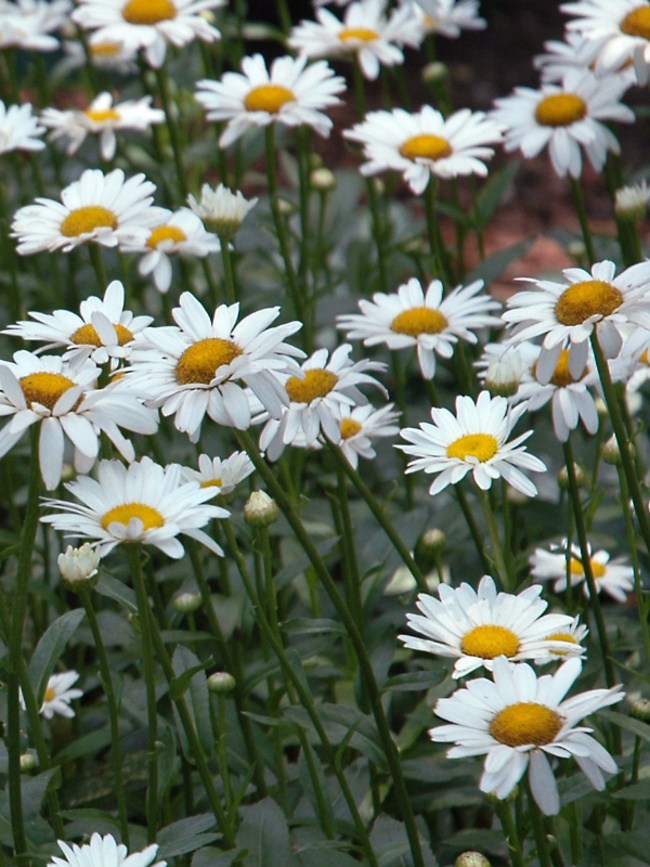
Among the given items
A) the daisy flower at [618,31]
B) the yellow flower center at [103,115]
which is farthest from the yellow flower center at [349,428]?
the yellow flower center at [103,115]

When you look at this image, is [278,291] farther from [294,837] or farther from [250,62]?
[294,837]

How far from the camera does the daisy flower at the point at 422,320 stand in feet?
5.94

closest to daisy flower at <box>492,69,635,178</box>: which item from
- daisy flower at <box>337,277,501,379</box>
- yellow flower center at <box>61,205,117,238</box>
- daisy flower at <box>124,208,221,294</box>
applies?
daisy flower at <box>337,277,501,379</box>

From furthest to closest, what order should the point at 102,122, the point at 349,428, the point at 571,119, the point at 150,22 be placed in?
the point at 102,122
the point at 150,22
the point at 571,119
the point at 349,428

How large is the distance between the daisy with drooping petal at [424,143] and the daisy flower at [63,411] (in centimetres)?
101

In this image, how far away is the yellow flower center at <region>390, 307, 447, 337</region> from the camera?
1.84m

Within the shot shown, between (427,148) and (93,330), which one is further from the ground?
(427,148)

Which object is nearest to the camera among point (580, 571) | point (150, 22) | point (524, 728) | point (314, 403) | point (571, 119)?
point (524, 728)

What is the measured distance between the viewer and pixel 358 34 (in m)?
2.67

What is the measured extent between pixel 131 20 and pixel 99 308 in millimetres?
1214

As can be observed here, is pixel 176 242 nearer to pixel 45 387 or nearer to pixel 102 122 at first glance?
pixel 102 122

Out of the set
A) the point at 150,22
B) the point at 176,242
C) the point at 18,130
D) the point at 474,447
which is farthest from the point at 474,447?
the point at 150,22

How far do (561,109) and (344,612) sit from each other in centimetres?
139

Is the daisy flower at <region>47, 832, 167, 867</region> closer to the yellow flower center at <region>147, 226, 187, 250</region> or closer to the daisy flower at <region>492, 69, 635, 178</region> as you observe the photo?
the yellow flower center at <region>147, 226, 187, 250</region>
